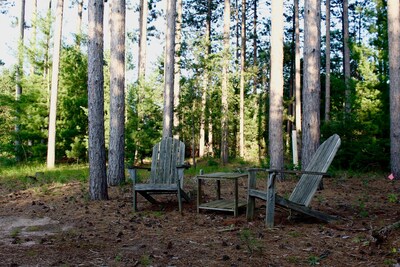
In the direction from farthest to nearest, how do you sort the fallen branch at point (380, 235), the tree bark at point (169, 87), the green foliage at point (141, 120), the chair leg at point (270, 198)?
the green foliage at point (141, 120)
the tree bark at point (169, 87)
the chair leg at point (270, 198)
the fallen branch at point (380, 235)

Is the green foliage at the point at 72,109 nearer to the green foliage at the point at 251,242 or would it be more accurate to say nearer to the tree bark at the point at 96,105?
the tree bark at the point at 96,105

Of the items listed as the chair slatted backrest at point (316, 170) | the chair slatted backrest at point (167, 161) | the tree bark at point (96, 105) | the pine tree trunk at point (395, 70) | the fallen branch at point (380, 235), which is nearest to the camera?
the fallen branch at point (380, 235)

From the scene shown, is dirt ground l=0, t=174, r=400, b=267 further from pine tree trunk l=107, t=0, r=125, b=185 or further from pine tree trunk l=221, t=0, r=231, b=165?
pine tree trunk l=221, t=0, r=231, b=165

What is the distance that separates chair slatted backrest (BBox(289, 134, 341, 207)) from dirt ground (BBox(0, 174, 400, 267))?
313 mm

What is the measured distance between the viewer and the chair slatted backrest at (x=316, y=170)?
15.4 feet

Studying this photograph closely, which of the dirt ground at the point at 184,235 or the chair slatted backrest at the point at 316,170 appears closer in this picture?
the dirt ground at the point at 184,235

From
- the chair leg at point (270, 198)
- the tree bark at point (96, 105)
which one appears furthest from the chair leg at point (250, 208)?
the tree bark at point (96, 105)

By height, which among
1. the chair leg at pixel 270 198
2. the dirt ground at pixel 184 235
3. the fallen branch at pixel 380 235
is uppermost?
the chair leg at pixel 270 198

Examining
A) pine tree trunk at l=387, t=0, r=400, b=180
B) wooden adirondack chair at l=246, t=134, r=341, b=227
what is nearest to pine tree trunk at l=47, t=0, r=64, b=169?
pine tree trunk at l=387, t=0, r=400, b=180

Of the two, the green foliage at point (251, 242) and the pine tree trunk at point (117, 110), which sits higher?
the pine tree trunk at point (117, 110)

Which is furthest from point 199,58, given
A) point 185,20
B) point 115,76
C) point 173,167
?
point 185,20

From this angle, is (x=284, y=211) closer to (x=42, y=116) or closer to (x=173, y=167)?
(x=173, y=167)

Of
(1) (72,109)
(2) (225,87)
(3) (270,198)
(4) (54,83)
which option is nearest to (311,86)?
(3) (270,198)

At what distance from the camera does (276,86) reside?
9273 mm
